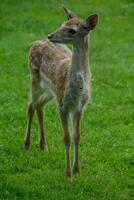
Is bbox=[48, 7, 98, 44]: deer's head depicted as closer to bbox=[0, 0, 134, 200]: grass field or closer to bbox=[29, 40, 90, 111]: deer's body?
bbox=[29, 40, 90, 111]: deer's body

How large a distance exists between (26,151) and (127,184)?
210cm

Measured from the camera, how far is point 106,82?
A: 1515 cm

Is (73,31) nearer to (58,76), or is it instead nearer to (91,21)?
(91,21)

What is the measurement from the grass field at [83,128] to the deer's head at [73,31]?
75.4 inches

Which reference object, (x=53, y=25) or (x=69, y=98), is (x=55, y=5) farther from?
(x=69, y=98)

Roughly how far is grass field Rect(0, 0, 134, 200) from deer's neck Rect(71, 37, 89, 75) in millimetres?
1517

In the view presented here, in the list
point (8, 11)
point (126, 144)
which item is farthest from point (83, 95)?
point (8, 11)

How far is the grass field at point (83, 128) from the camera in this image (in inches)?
336

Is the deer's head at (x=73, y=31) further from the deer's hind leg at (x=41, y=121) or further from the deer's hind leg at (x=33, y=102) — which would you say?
the deer's hind leg at (x=41, y=121)

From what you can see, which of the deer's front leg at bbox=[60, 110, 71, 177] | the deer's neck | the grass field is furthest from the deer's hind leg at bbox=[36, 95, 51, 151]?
the deer's neck

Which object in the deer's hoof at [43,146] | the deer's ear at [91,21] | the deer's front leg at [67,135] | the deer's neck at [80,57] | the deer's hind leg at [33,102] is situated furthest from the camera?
the deer's hind leg at [33,102]

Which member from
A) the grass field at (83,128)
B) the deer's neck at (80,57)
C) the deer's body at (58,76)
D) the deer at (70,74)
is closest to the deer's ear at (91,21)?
the deer at (70,74)

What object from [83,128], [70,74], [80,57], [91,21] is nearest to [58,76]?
[70,74]

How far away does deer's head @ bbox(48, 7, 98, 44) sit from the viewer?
878cm
